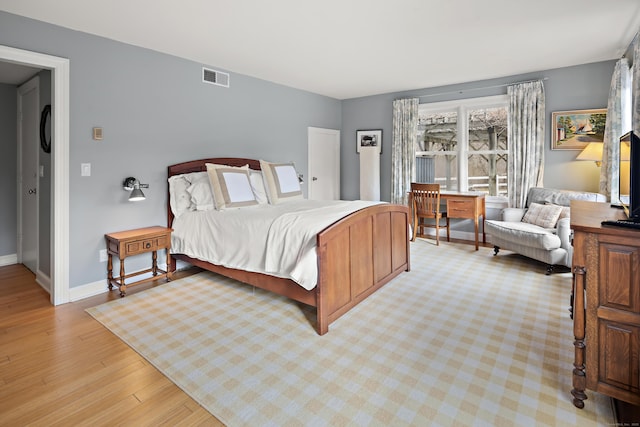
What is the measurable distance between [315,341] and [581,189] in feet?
13.8

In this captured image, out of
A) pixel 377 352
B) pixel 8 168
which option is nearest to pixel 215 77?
pixel 8 168

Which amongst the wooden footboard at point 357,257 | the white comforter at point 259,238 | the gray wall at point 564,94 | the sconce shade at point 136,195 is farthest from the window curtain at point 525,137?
the sconce shade at point 136,195

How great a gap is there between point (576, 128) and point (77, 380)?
5655 mm

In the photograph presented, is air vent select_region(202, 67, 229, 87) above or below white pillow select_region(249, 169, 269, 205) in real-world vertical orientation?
above

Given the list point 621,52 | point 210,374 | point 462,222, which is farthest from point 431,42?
point 210,374

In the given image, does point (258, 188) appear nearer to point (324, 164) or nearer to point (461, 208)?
point (324, 164)

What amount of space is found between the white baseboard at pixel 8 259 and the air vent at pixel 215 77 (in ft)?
10.6

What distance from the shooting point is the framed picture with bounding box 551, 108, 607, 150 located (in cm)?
423

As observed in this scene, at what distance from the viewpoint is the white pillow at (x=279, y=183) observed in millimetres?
3985

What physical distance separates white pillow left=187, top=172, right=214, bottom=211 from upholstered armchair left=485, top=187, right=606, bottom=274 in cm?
338

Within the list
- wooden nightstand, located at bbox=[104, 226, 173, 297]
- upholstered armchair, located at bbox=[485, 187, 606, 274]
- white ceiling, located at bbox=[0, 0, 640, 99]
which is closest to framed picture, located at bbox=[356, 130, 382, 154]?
white ceiling, located at bbox=[0, 0, 640, 99]

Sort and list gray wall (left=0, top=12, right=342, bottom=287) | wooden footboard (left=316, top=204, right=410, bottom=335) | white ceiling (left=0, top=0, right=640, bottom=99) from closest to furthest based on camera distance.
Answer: wooden footboard (left=316, top=204, right=410, bottom=335) → white ceiling (left=0, top=0, right=640, bottom=99) → gray wall (left=0, top=12, right=342, bottom=287)

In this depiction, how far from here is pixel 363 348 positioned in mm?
2191

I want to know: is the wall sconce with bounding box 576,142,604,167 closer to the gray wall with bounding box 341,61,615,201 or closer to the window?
the gray wall with bounding box 341,61,615,201
